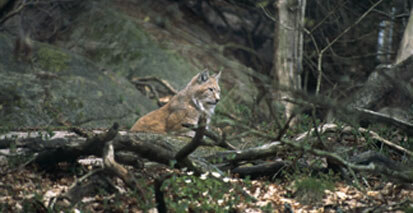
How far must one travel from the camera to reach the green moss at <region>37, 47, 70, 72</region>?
11602 mm

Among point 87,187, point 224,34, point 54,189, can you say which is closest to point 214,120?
point 87,187

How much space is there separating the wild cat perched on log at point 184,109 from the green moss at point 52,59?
11.7 ft

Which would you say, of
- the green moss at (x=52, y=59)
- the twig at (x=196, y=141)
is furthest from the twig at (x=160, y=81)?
the twig at (x=196, y=141)

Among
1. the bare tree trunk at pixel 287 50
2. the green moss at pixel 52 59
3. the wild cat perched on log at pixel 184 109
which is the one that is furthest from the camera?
the green moss at pixel 52 59

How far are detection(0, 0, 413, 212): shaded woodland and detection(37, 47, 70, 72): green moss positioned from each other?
43 mm

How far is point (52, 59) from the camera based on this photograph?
38.8 feet

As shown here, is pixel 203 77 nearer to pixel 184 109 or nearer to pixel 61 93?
pixel 184 109

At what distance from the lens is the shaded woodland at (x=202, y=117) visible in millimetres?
4902

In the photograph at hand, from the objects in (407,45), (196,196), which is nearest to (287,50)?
(407,45)

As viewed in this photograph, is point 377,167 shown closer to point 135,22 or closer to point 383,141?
point 383,141

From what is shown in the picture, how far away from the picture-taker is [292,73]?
11539mm

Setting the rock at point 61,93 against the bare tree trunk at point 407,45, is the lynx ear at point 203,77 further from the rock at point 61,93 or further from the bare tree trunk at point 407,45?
the bare tree trunk at point 407,45

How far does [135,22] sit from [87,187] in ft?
35.4

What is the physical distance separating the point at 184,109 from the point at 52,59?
169 inches
